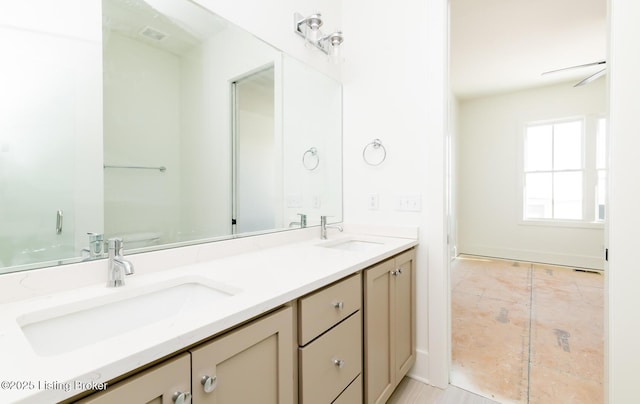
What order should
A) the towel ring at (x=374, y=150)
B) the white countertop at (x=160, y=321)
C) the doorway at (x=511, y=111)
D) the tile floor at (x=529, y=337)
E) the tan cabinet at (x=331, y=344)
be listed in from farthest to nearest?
the doorway at (x=511, y=111) < the towel ring at (x=374, y=150) < the tile floor at (x=529, y=337) < the tan cabinet at (x=331, y=344) < the white countertop at (x=160, y=321)

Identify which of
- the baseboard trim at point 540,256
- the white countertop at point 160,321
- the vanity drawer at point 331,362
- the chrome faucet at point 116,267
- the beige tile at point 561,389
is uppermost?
the chrome faucet at point 116,267

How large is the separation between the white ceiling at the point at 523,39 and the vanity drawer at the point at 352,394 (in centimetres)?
290

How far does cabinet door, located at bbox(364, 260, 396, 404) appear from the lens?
129 centimetres

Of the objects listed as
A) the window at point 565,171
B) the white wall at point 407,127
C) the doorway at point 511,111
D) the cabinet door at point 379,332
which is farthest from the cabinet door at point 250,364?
the window at point 565,171

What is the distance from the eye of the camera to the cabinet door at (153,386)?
0.50 metres

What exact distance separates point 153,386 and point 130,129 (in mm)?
916

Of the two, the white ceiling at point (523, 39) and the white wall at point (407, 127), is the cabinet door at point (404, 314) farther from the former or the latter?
the white ceiling at point (523, 39)

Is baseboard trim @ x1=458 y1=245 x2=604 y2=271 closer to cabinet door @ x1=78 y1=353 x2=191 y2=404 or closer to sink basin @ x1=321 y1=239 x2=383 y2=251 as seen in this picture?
sink basin @ x1=321 y1=239 x2=383 y2=251

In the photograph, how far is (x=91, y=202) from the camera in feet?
3.29

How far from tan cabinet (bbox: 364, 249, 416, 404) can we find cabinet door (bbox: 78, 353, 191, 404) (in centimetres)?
83

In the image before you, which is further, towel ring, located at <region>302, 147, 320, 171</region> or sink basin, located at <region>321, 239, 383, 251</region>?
towel ring, located at <region>302, 147, 320, 171</region>

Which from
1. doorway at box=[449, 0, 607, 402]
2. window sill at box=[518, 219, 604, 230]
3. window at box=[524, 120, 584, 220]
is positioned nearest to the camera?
doorway at box=[449, 0, 607, 402]

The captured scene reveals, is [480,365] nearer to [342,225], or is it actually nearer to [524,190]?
[342,225]

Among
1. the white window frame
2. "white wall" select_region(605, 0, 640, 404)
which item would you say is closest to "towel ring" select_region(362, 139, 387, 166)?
"white wall" select_region(605, 0, 640, 404)
